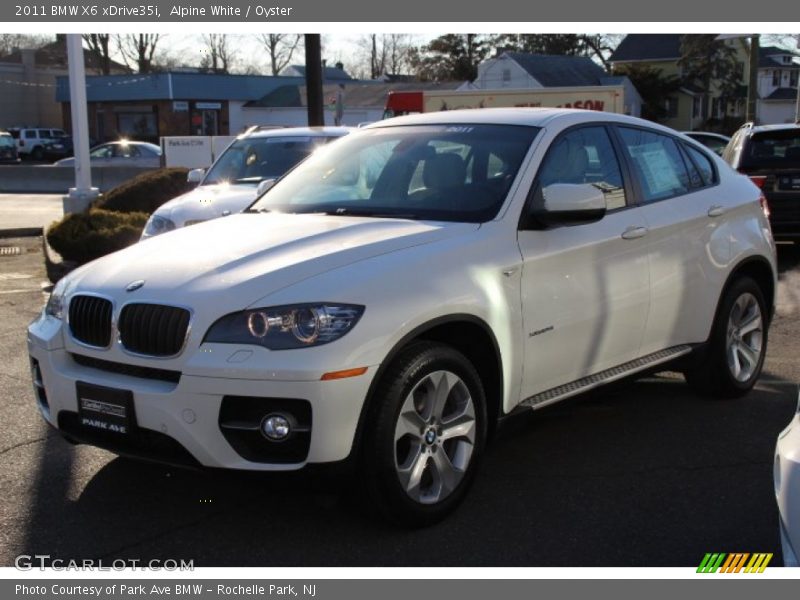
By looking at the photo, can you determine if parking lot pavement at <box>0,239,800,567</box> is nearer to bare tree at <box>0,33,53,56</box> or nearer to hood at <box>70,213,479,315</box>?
hood at <box>70,213,479,315</box>

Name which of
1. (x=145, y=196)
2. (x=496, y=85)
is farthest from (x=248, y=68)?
(x=145, y=196)

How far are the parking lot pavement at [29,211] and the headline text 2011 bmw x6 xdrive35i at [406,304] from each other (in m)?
12.4

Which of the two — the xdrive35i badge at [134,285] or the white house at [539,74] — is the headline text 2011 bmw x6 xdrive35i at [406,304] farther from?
the white house at [539,74]

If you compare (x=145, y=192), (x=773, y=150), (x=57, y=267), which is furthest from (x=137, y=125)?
(x=773, y=150)

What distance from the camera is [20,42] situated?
84375 mm

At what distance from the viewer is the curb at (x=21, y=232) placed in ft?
53.1

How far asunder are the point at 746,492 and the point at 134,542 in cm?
276

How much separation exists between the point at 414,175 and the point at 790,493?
260 centimetres

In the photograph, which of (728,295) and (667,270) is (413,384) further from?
(728,295)

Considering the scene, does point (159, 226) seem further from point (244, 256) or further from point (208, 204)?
point (244, 256)

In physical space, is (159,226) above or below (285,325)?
below

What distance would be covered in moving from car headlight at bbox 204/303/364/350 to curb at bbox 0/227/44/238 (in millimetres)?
13655

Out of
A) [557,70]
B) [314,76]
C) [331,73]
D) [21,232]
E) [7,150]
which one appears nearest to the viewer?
[314,76]

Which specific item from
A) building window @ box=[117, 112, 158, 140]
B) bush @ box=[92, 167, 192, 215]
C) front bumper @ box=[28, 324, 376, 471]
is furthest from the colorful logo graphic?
building window @ box=[117, 112, 158, 140]
